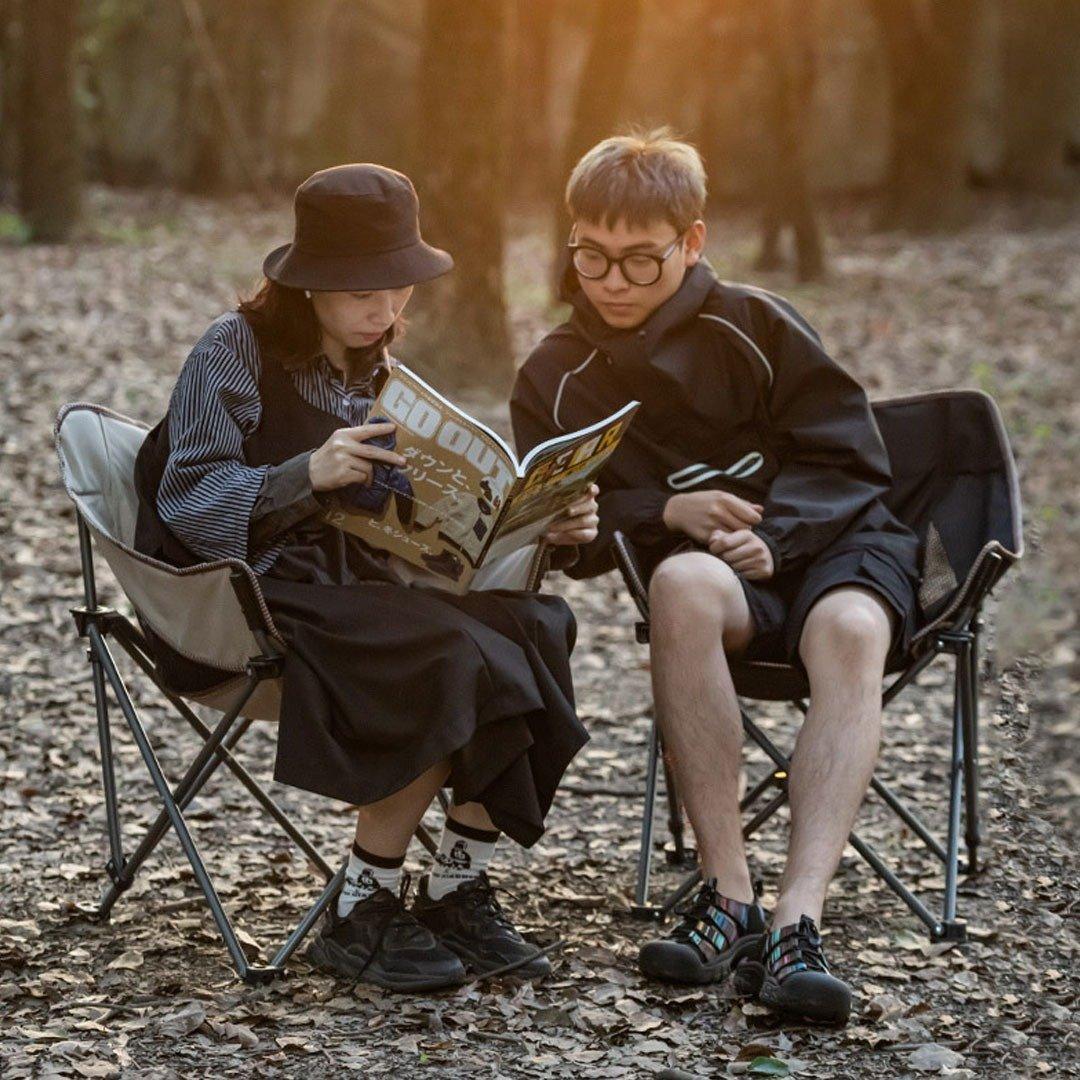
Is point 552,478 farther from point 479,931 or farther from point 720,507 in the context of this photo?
point 479,931

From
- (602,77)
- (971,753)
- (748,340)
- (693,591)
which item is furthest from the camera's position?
(602,77)

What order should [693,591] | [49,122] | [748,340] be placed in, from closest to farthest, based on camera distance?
[693,591], [748,340], [49,122]

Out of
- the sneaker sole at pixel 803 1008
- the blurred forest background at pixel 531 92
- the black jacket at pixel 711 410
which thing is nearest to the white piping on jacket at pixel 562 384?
the black jacket at pixel 711 410

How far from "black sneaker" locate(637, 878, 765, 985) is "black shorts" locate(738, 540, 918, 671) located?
0.53m

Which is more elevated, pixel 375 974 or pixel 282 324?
pixel 282 324

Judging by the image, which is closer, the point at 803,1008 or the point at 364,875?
the point at 803,1008

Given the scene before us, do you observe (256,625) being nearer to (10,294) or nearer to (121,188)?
(10,294)

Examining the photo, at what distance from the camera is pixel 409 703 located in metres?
3.16

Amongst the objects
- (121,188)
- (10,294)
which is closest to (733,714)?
(10,294)

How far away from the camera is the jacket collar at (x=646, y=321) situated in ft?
12.6

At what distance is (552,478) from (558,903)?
1.14m

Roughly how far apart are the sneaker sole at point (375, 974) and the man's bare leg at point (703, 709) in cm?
57

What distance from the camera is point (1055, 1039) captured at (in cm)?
315

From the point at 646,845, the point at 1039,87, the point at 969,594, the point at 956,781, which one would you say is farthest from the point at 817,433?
the point at 1039,87
